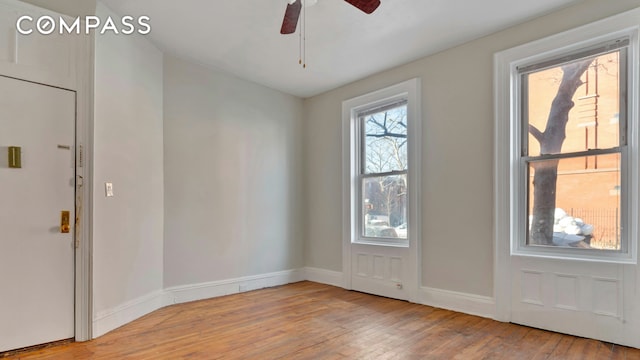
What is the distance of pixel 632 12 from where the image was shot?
274cm

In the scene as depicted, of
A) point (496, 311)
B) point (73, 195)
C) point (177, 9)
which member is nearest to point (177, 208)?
point (73, 195)

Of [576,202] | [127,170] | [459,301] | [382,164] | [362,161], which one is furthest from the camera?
[362,161]

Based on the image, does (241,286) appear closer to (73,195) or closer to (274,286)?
(274,286)

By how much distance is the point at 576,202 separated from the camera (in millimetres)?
3078

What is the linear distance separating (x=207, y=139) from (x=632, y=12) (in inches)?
164

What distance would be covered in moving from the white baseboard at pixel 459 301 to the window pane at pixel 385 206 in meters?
0.70

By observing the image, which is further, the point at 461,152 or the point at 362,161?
the point at 362,161

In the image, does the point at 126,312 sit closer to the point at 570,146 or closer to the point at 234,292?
the point at 234,292

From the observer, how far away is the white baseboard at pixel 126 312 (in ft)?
9.93

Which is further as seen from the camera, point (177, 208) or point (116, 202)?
point (177, 208)

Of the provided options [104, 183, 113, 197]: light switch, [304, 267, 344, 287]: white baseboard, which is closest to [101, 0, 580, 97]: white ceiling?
[104, 183, 113, 197]: light switch

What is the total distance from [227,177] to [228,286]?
1.36 meters

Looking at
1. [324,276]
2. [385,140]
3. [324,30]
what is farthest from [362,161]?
[324,30]

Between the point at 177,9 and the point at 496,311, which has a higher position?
the point at 177,9
